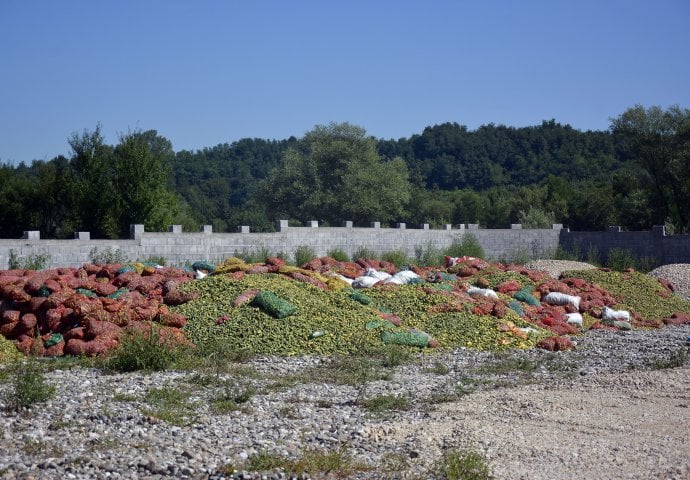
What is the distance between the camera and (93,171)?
124ft

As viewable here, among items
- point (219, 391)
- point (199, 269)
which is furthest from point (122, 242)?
point (219, 391)

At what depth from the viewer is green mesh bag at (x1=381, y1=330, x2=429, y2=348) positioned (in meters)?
14.7

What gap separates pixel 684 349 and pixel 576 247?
A: 22250 mm

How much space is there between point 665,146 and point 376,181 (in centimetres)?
1954

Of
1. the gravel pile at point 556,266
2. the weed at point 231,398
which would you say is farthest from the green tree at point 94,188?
the weed at point 231,398

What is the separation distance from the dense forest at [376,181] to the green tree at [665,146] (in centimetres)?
7

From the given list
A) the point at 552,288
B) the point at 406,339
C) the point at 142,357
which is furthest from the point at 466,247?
the point at 142,357

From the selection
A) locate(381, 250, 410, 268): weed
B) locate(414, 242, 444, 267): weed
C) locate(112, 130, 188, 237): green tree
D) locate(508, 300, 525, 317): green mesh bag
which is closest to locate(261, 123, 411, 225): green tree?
locate(112, 130, 188, 237): green tree

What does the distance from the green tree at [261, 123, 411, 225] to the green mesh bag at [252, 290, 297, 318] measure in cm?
4152

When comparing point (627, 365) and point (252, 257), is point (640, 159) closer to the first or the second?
point (252, 257)

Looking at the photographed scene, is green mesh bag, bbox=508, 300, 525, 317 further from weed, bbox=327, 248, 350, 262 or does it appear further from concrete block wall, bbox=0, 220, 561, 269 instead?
weed, bbox=327, 248, 350, 262

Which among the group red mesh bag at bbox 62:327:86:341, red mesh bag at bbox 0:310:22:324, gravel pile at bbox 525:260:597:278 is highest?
gravel pile at bbox 525:260:597:278

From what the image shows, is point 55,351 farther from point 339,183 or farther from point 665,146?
Result: point 339,183

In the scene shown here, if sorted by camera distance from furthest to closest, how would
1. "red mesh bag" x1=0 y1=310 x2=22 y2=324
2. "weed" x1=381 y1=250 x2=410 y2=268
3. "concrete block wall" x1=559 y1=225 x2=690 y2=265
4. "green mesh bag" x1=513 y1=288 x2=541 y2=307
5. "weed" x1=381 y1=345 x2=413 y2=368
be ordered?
1. "concrete block wall" x1=559 y1=225 x2=690 y2=265
2. "weed" x1=381 y1=250 x2=410 y2=268
3. "green mesh bag" x1=513 y1=288 x2=541 y2=307
4. "red mesh bag" x1=0 y1=310 x2=22 y2=324
5. "weed" x1=381 y1=345 x2=413 y2=368
